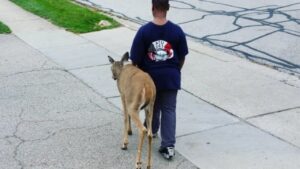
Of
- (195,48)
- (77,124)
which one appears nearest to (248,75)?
(195,48)

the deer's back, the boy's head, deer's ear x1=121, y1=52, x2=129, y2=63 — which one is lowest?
the deer's back

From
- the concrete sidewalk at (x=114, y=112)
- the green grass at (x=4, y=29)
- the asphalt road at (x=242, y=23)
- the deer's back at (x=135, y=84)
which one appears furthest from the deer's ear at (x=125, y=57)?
the green grass at (x=4, y=29)

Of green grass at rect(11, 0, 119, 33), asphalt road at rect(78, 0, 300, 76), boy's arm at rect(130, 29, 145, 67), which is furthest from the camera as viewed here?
green grass at rect(11, 0, 119, 33)

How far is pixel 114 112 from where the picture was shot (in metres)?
6.29

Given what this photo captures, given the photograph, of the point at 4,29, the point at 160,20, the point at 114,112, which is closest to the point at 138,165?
the point at 160,20

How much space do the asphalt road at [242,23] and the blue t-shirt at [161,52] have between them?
3662 millimetres

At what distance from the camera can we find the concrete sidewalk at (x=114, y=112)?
16.8 ft

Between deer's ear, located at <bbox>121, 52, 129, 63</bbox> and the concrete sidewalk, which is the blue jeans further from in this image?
deer's ear, located at <bbox>121, 52, 129, 63</bbox>

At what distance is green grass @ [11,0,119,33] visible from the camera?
1097cm

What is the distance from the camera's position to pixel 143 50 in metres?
4.94

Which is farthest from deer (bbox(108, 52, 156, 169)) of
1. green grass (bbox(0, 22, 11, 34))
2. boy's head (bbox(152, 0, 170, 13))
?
green grass (bbox(0, 22, 11, 34))

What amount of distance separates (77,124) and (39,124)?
1.38 ft

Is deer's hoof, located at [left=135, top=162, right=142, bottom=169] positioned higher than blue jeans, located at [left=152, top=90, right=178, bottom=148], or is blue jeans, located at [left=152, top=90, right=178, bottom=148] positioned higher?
blue jeans, located at [left=152, top=90, right=178, bottom=148]

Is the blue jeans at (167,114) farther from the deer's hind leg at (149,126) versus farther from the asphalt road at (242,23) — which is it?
the asphalt road at (242,23)
